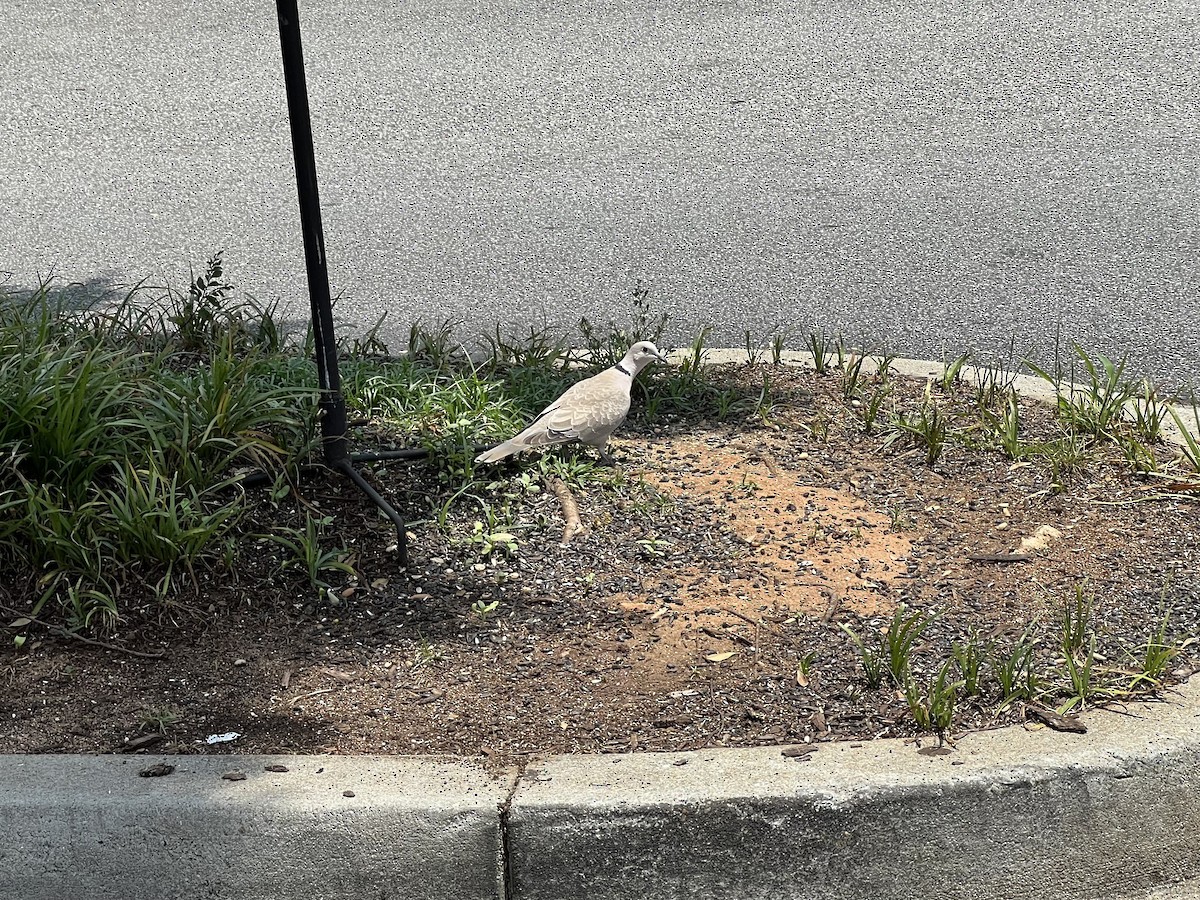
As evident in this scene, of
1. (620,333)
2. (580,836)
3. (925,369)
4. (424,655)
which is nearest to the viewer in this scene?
(580,836)

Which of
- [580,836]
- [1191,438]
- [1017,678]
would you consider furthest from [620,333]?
[580,836]

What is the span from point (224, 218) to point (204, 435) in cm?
325

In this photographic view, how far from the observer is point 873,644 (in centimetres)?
317

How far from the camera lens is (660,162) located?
6.96 metres

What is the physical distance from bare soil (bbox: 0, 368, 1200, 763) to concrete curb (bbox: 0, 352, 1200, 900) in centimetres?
23

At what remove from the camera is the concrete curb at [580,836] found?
8.32ft

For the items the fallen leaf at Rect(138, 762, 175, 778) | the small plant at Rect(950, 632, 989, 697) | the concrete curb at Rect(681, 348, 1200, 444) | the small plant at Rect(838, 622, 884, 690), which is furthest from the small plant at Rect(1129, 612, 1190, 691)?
the fallen leaf at Rect(138, 762, 175, 778)

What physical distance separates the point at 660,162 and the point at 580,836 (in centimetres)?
498

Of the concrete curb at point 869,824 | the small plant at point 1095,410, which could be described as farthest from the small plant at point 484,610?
the small plant at point 1095,410

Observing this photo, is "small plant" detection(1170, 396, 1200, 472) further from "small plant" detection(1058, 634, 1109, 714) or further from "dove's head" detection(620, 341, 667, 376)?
"dove's head" detection(620, 341, 667, 376)

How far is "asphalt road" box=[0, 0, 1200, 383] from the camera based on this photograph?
18.7 feet

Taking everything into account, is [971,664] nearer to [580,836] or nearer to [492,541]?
[580,836]

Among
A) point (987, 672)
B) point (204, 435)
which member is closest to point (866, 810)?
point (987, 672)

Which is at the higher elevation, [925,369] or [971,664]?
[925,369]
